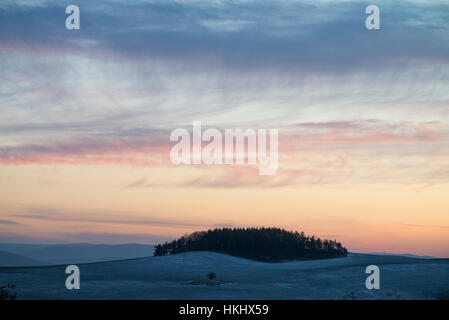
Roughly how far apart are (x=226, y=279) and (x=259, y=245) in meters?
16.2

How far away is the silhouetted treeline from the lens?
159ft

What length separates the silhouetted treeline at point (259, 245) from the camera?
1906 inches

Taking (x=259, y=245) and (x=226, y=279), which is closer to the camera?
(x=226, y=279)

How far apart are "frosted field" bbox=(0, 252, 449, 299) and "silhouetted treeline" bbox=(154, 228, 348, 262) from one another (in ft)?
12.9

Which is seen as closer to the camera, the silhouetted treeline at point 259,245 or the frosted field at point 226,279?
the frosted field at point 226,279

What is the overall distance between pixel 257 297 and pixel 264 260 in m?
21.1

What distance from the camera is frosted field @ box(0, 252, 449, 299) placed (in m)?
26.7

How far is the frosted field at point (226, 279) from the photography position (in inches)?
1050

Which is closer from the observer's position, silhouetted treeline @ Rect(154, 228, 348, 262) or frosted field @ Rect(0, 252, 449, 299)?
frosted field @ Rect(0, 252, 449, 299)

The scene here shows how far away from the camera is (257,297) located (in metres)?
25.8

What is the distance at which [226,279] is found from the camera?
3419 cm

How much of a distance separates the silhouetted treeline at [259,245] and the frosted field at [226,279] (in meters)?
3.93
